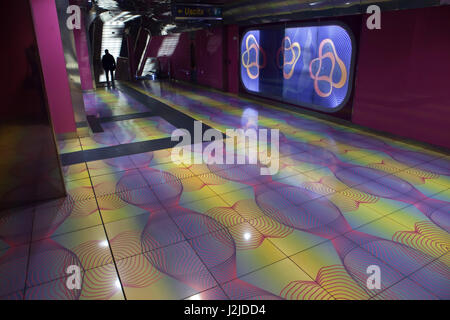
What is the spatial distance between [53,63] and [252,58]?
6085mm

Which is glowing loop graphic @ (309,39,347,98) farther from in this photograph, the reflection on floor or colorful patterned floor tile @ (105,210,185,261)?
colorful patterned floor tile @ (105,210,185,261)

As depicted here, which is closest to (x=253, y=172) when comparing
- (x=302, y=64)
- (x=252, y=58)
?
(x=302, y=64)

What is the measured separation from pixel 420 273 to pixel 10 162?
4.31 m

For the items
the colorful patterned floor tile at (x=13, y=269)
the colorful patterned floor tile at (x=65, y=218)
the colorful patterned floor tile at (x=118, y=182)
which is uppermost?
the colorful patterned floor tile at (x=118, y=182)

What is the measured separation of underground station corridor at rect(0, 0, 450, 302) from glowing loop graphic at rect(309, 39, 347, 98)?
0.04 metres

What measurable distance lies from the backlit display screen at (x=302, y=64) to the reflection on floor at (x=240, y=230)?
2334mm

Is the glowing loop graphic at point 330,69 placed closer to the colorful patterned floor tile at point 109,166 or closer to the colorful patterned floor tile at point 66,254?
the colorful patterned floor tile at point 109,166

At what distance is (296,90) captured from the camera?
26.8 feet

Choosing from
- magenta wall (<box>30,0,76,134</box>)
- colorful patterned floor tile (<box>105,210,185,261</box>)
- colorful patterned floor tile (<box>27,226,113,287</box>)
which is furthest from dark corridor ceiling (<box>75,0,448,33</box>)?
colorful patterned floor tile (<box>27,226,113,287</box>)

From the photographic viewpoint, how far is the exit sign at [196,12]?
8.32 meters

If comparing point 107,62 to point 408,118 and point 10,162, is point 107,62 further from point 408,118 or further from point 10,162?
point 408,118

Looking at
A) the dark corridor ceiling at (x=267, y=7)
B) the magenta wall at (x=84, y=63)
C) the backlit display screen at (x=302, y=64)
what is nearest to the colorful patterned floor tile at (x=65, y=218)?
the dark corridor ceiling at (x=267, y=7)
